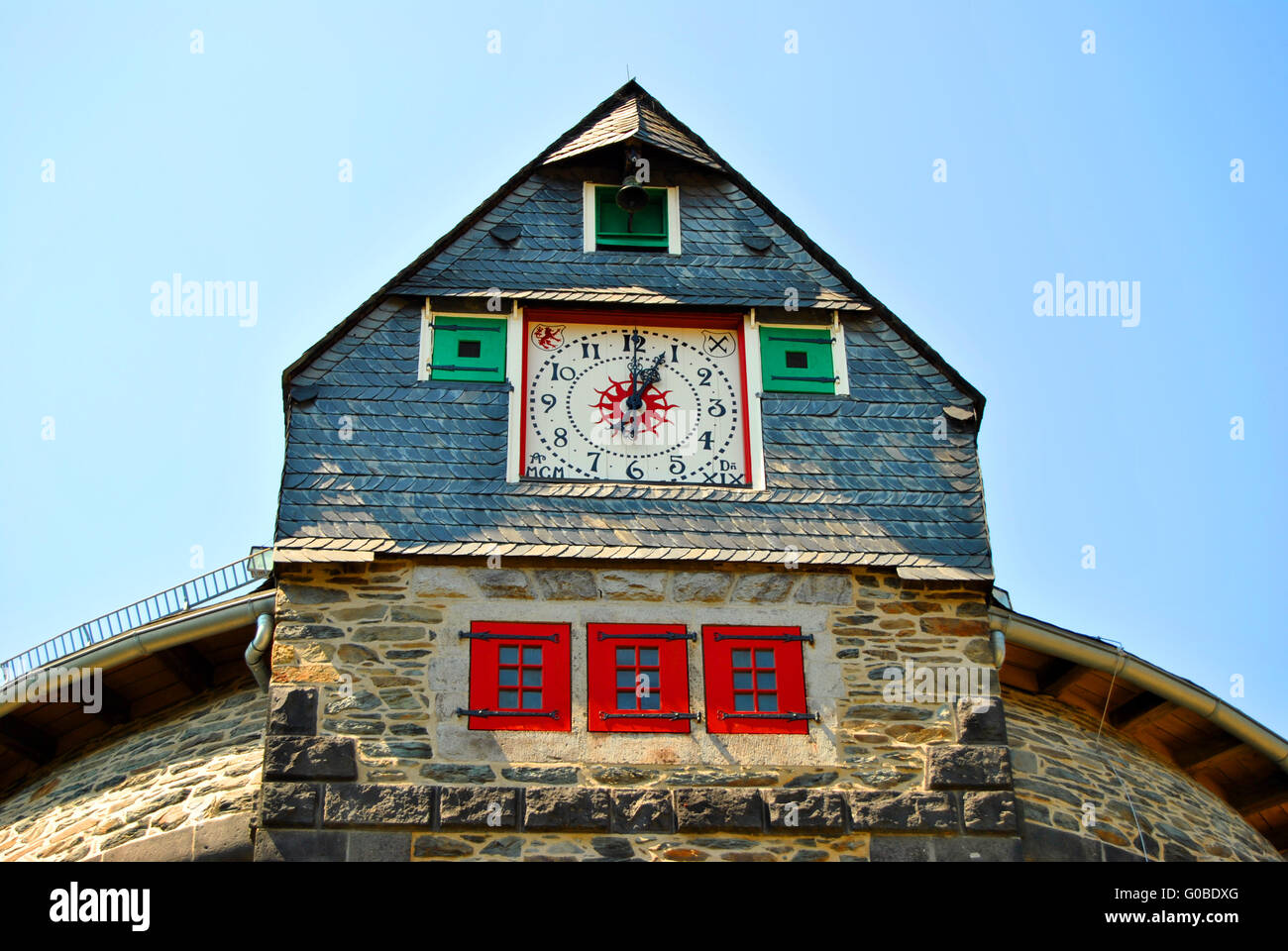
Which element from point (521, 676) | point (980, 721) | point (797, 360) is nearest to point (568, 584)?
point (521, 676)

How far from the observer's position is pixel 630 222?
51.2 ft

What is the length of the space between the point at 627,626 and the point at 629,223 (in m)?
3.87

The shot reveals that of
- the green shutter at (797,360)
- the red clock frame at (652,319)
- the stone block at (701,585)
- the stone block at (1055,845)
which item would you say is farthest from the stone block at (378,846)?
the green shutter at (797,360)

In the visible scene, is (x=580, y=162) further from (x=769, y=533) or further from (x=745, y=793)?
(x=745, y=793)

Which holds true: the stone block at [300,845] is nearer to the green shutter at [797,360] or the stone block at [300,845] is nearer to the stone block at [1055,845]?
the stone block at [1055,845]

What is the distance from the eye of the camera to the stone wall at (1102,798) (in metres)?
13.5

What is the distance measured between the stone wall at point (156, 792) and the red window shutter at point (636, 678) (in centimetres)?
256

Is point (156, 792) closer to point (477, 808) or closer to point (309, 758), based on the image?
point (309, 758)

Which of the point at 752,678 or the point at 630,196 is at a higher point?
the point at 630,196

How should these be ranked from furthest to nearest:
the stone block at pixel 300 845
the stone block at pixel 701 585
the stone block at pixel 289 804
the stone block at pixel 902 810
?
1. the stone block at pixel 701 585
2. the stone block at pixel 902 810
3. the stone block at pixel 289 804
4. the stone block at pixel 300 845

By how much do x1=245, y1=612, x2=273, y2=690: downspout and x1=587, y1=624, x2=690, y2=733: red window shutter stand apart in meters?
2.34

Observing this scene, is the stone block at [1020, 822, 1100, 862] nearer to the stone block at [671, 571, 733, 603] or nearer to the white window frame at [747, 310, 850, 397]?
the stone block at [671, 571, 733, 603]

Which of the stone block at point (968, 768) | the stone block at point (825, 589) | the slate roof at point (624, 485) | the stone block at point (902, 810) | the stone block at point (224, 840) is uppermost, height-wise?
the slate roof at point (624, 485)

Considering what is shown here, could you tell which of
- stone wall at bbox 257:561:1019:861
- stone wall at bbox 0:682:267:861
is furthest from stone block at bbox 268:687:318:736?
stone wall at bbox 0:682:267:861
